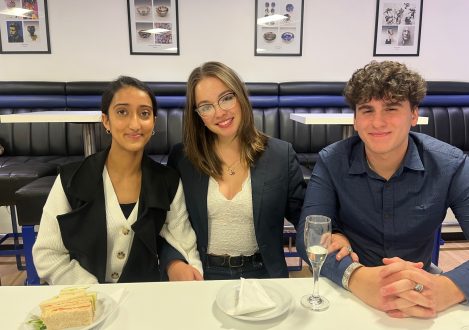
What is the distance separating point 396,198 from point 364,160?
16 cm

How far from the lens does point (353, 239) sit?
138 centimetres

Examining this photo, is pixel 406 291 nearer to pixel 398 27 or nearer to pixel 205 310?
pixel 205 310

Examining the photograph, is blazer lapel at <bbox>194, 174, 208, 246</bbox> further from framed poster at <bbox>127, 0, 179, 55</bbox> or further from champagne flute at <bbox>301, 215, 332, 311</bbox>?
framed poster at <bbox>127, 0, 179, 55</bbox>

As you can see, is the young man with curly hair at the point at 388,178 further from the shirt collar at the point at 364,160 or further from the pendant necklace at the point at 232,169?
the pendant necklace at the point at 232,169

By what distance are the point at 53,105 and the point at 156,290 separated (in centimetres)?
346

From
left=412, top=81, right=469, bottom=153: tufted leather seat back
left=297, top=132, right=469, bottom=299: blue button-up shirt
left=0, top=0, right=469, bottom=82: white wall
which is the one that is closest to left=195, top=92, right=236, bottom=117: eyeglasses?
left=297, top=132, right=469, bottom=299: blue button-up shirt

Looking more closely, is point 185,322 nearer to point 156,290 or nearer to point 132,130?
point 156,290

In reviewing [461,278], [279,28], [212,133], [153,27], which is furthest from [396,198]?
[153,27]

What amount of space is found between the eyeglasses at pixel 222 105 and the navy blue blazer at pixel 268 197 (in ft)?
0.74

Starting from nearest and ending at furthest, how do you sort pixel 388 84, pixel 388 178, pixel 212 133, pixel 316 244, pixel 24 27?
pixel 316 244, pixel 388 84, pixel 388 178, pixel 212 133, pixel 24 27

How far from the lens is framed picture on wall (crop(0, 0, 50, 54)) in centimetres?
Answer: 376

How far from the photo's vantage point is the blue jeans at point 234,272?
1554 mm

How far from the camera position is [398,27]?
13.2 ft

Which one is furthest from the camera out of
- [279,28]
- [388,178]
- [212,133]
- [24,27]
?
[279,28]
